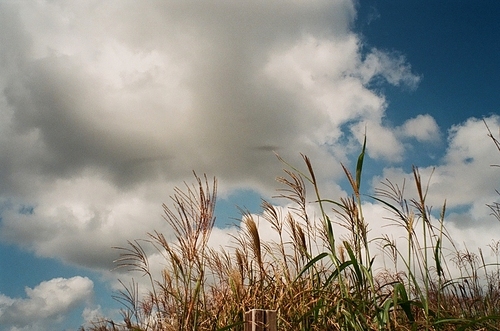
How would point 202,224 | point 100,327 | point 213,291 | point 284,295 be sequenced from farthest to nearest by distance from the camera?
point 100,327, point 213,291, point 284,295, point 202,224

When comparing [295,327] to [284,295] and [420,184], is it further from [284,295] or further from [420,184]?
[420,184]

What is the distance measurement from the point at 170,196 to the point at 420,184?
5.22 ft

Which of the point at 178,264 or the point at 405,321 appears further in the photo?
the point at 405,321

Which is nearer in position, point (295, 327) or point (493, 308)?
point (295, 327)

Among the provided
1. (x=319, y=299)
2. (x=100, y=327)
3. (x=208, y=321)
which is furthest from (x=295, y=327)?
(x=100, y=327)

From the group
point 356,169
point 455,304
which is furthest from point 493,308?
point 356,169

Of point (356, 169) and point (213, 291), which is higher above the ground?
point (356, 169)

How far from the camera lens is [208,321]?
3.72 m

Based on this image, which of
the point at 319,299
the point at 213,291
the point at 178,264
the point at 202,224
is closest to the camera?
the point at 202,224

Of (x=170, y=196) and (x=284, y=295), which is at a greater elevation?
(x=170, y=196)

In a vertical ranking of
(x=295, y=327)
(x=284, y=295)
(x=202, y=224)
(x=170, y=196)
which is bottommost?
(x=295, y=327)

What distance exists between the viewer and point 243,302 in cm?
340

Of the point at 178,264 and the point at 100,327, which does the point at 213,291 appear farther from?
the point at 100,327

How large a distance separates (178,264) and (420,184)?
1.62m
